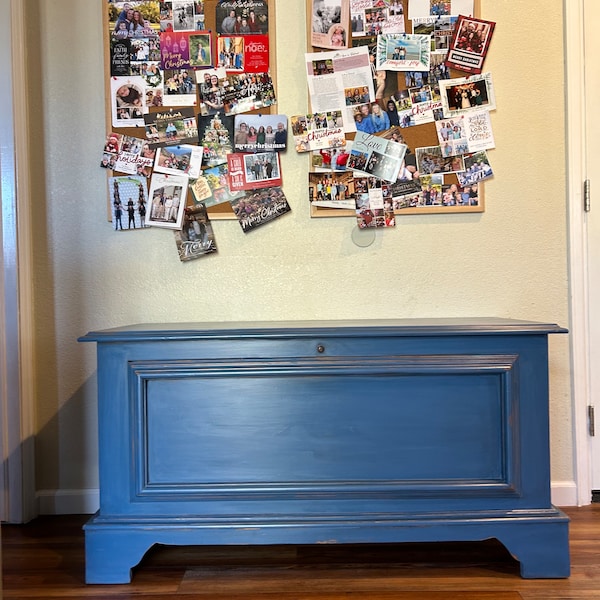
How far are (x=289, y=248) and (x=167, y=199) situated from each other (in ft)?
1.65

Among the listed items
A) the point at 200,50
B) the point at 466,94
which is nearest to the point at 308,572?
the point at 466,94

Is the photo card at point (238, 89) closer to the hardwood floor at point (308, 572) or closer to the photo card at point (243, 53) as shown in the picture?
the photo card at point (243, 53)

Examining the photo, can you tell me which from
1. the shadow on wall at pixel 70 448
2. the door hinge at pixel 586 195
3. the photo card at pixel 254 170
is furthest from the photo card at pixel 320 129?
the shadow on wall at pixel 70 448

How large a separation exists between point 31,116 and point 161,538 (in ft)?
5.38

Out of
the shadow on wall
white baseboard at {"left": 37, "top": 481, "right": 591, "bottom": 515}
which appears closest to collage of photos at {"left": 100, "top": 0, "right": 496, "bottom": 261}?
the shadow on wall

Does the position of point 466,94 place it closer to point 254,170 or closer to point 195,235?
point 254,170

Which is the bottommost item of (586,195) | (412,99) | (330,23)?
(586,195)

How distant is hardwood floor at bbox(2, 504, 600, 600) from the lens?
5.34 ft

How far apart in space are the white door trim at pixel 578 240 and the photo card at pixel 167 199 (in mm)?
1478

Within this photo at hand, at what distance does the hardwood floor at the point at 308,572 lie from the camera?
5.34 feet

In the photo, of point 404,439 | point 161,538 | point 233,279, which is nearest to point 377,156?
point 233,279

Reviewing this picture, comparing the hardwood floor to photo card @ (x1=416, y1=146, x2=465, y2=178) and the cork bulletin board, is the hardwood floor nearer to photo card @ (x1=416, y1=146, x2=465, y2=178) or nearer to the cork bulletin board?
photo card @ (x1=416, y1=146, x2=465, y2=178)

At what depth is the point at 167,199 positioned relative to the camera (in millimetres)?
2213

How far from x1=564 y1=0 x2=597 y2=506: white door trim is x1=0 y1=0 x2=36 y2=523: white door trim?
2.06m
